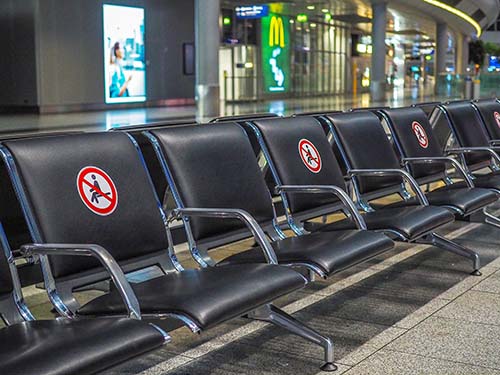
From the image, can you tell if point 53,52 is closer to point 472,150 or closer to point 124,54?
point 124,54

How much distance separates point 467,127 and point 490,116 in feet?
2.15

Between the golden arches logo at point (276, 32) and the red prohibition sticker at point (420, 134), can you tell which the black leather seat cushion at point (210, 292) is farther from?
the golden arches logo at point (276, 32)

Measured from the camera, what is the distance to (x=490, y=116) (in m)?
6.53

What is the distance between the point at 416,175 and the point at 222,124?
6.04 feet

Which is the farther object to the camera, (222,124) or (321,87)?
(321,87)

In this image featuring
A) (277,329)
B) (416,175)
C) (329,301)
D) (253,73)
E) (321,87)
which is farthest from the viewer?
(321,87)

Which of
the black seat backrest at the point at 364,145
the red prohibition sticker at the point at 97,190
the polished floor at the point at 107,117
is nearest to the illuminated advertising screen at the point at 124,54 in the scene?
the polished floor at the point at 107,117

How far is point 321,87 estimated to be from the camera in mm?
34781

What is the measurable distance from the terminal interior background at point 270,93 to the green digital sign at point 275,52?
0.07 metres

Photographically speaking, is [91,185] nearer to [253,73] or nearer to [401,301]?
[401,301]

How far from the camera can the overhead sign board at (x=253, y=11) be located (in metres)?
24.5

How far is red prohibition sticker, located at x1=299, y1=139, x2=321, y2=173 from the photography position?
4.01 m

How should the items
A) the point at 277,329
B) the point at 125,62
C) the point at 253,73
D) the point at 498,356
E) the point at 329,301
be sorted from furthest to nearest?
the point at 253,73, the point at 125,62, the point at 329,301, the point at 277,329, the point at 498,356

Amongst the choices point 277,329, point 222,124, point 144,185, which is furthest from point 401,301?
point 144,185
